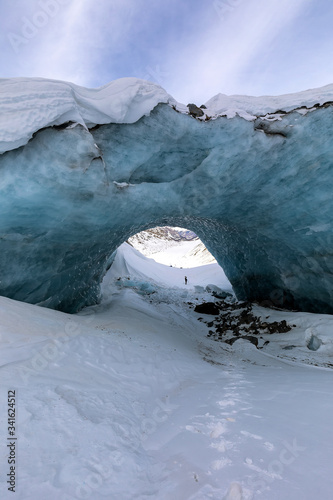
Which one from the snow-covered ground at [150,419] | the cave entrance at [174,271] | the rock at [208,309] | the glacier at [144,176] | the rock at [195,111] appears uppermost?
the rock at [195,111]

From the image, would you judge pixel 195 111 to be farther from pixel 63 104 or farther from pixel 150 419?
pixel 150 419

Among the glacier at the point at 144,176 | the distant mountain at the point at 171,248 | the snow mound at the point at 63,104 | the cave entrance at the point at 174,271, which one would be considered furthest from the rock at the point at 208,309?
the distant mountain at the point at 171,248

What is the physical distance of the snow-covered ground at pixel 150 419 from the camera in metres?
1.36

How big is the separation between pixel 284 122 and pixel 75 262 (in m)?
4.75

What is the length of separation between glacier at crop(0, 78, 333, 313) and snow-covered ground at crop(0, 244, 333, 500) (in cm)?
138

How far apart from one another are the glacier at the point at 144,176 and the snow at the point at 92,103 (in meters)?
0.02

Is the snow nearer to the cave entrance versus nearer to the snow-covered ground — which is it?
the snow-covered ground

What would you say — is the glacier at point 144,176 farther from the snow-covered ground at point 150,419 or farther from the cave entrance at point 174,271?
the cave entrance at point 174,271

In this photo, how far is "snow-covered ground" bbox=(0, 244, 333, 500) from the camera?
1.36 meters

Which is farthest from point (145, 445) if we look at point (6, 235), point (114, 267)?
point (114, 267)

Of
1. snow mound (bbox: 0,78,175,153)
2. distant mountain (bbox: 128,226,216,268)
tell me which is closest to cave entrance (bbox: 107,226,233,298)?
distant mountain (bbox: 128,226,216,268)

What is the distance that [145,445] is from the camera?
1.83 m

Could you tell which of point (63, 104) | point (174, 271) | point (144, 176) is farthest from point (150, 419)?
point (174, 271)

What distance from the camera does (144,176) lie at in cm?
479
